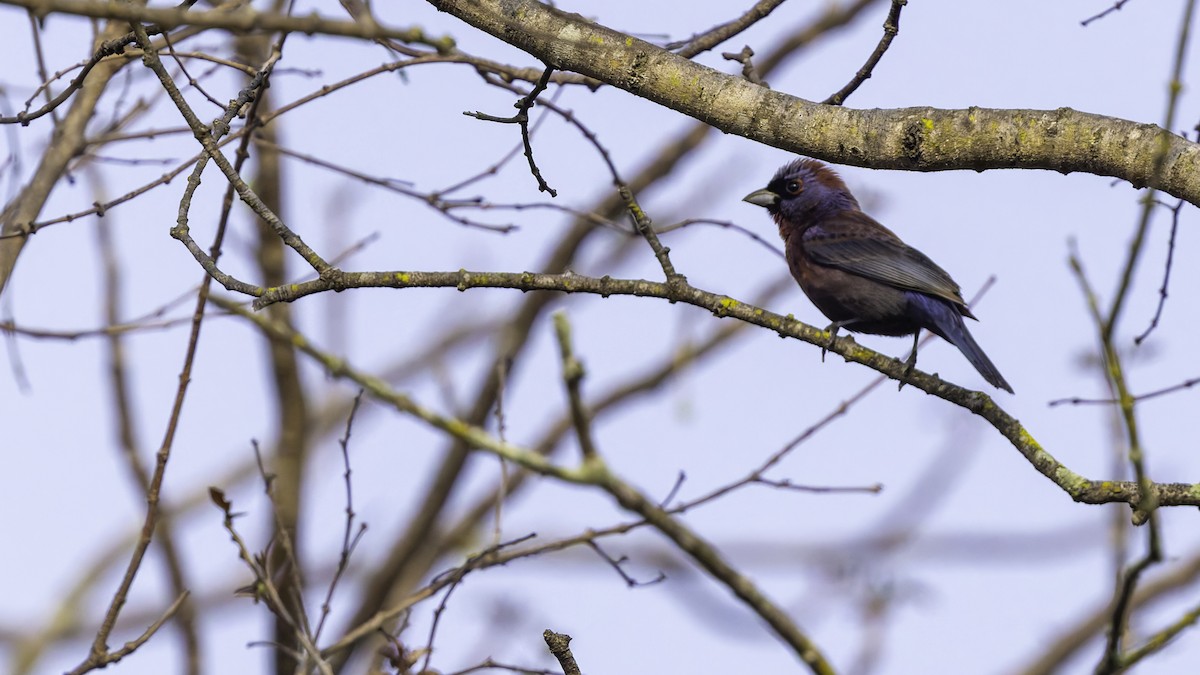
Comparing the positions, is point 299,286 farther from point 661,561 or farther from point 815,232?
point 661,561

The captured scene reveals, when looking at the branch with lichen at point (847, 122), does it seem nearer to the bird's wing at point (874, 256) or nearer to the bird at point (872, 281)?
the bird at point (872, 281)

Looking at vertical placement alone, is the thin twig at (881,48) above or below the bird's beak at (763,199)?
below

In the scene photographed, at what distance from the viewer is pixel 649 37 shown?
494 cm

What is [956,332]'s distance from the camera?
5699 millimetres

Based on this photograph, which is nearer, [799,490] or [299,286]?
[299,286]

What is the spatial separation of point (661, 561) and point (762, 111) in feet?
21.6

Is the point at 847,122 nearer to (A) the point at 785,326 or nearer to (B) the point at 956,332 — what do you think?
(A) the point at 785,326

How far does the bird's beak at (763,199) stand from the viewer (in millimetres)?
7082

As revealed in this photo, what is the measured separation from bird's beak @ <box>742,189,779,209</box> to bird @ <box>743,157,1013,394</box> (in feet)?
0.65

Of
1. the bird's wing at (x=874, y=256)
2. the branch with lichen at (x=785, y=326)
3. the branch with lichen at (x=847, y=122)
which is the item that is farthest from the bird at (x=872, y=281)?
the branch with lichen at (x=847, y=122)

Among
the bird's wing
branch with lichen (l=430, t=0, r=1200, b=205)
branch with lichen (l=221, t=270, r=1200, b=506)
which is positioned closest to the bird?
the bird's wing

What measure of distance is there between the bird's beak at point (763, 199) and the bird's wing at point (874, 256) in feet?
1.45

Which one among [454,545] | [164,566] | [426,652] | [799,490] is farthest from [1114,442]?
[454,545]

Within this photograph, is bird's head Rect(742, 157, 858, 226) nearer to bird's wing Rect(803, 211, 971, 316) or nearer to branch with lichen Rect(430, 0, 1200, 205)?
bird's wing Rect(803, 211, 971, 316)
